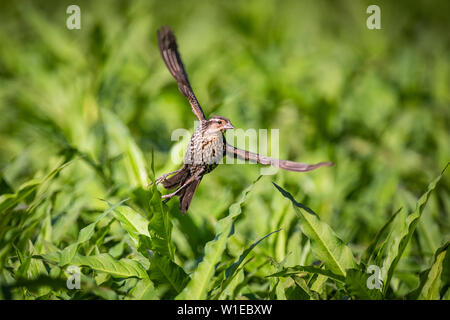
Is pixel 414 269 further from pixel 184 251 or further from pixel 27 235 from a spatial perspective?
pixel 27 235

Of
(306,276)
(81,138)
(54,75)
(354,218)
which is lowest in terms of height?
(354,218)

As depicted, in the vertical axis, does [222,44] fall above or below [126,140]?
above

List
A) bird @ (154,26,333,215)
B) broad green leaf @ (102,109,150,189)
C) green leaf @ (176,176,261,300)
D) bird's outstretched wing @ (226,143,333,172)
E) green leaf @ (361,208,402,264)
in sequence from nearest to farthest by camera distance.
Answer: bird's outstretched wing @ (226,143,333,172) < bird @ (154,26,333,215) < green leaf @ (176,176,261,300) < green leaf @ (361,208,402,264) < broad green leaf @ (102,109,150,189)

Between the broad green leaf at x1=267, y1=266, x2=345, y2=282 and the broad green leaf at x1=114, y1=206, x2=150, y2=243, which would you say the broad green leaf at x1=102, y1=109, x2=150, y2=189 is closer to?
the broad green leaf at x1=114, y1=206, x2=150, y2=243

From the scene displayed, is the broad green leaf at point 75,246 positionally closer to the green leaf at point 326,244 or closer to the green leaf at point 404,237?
the green leaf at point 326,244

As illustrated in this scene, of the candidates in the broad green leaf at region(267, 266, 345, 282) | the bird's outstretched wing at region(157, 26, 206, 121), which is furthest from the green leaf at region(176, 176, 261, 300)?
the bird's outstretched wing at region(157, 26, 206, 121)
